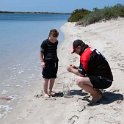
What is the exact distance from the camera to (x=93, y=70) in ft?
24.4

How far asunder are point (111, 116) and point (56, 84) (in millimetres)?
3365

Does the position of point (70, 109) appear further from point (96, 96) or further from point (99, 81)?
point (99, 81)

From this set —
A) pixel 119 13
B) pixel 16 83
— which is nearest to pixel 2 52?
pixel 16 83

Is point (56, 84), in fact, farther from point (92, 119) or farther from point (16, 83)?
point (92, 119)

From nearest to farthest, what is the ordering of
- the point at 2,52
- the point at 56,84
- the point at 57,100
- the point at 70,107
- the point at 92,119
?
the point at 92,119
the point at 70,107
the point at 57,100
the point at 56,84
the point at 2,52

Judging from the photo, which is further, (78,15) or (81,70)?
(78,15)

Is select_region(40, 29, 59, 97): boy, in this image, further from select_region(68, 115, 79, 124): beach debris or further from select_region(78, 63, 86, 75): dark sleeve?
select_region(68, 115, 79, 124): beach debris

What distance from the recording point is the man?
7320 millimetres

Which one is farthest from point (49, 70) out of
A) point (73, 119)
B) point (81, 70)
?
point (73, 119)

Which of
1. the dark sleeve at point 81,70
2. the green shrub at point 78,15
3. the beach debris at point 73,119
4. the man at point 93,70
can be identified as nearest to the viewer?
the beach debris at point 73,119

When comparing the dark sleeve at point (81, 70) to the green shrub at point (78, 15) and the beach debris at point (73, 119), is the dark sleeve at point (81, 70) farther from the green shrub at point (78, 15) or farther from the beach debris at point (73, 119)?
the green shrub at point (78, 15)

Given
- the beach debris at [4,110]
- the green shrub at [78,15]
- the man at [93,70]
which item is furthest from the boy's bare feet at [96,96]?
the green shrub at [78,15]

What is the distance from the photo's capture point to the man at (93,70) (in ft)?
24.0

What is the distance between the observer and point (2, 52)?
18.1 m
